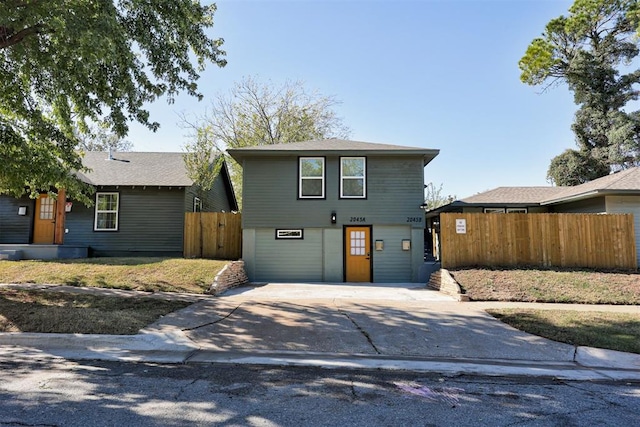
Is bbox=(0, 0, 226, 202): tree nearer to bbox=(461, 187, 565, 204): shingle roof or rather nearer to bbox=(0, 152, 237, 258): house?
bbox=(0, 152, 237, 258): house

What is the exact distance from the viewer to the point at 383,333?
256 inches

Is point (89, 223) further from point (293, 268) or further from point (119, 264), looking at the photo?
point (293, 268)

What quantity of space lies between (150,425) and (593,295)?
10538 mm

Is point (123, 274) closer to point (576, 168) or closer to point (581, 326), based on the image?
point (581, 326)

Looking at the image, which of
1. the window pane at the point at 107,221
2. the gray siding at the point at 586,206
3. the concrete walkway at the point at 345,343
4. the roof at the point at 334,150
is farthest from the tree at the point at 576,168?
the window pane at the point at 107,221

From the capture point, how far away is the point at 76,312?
6957mm

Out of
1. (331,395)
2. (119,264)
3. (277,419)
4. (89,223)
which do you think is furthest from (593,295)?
(89,223)

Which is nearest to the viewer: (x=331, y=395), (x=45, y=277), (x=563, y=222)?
(x=331, y=395)

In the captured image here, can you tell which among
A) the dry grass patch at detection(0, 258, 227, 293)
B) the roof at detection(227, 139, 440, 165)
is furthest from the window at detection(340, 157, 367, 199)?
the dry grass patch at detection(0, 258, 227, 293)

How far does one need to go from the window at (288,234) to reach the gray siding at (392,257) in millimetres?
2735

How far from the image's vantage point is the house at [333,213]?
13469 millimetres

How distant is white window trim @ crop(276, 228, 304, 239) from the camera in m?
13.7

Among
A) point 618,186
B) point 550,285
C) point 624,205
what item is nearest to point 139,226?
point 550,285

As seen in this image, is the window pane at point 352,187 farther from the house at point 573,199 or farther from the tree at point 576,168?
the tree at point 576,168
